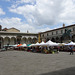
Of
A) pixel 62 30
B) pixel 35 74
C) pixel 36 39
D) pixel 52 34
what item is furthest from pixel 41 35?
pixel 35 74

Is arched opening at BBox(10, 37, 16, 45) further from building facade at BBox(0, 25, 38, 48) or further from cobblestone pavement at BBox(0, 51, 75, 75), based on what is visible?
cobblestone pavement at BBox(0, 51, 75, 75)

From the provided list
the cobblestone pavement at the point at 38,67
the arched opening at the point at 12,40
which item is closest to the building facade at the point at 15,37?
the arched opening at the point at 12,40

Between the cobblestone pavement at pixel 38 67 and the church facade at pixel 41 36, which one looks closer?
the cobblestone pavement at pixel 38 67

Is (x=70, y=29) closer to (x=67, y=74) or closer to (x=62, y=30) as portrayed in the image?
(x=62, y=30)

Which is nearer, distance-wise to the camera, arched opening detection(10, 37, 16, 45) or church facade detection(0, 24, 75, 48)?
church facade detection(0, 24, 75, 48)

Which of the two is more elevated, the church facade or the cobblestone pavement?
the church facade

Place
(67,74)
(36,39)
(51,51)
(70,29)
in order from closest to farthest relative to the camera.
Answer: (67,74), (51,51), (70,29), (36,39)

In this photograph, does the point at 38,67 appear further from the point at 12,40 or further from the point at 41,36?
the point at 41,36

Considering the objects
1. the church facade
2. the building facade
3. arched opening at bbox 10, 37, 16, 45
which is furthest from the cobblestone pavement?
arched opening at bbox 10, 37, 16, 45

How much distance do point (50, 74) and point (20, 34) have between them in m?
46.8

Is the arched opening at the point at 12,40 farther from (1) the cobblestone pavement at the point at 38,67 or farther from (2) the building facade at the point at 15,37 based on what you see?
(1) the cobblestone pavement at the point at 38,67

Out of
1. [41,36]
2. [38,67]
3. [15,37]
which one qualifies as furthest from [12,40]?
[38,67]

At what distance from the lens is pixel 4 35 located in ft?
158

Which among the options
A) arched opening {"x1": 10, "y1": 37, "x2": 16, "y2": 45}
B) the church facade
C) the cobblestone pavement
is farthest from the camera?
arched opening {"x1": 10, "y1": 37, "x2": 16, "y2": 45}
